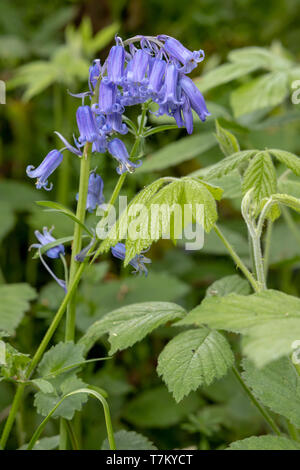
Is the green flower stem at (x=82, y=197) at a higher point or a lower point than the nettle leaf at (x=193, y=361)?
higher

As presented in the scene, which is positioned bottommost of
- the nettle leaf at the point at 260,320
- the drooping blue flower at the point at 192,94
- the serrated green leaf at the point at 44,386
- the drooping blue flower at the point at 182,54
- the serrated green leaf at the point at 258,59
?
the serrated green leaf at the point at 44,386

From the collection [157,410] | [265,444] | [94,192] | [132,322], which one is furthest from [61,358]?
[157,410]

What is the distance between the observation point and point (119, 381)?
7.43ft

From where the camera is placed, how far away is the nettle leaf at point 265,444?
1.10m

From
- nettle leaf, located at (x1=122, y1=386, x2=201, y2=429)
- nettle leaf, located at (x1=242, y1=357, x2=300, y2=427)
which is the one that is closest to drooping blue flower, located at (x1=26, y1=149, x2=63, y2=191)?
nettle leaf, located at (x1=242, y1=357, x2=300, y2=427)

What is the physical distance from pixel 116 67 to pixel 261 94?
3.31ft

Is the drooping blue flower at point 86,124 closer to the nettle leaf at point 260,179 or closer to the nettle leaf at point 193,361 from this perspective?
the nettle leaf at point 260,179

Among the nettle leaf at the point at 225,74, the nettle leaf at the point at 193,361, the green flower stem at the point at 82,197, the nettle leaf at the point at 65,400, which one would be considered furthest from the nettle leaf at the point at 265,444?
the nettle leaf at the point at 225,74

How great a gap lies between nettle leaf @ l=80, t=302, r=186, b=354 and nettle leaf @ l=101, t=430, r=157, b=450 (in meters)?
0.29

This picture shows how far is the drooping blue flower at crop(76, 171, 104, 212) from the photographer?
1444 millimetres

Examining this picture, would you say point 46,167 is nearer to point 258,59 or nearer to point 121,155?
point 121,155

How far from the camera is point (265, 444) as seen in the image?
1109 mm

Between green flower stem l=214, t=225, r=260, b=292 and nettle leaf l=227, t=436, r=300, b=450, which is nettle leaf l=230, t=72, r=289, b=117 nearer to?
green flower stem l=214, t=225, r=260, b=292

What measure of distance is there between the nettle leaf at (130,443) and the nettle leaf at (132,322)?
29 cm
